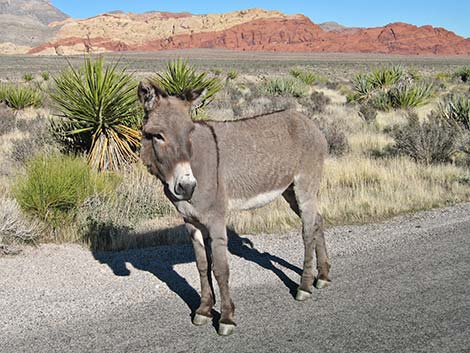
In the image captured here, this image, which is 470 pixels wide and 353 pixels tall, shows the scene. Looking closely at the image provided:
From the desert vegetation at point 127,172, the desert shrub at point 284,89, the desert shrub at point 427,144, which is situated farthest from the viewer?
the desert shrub at point 284,89

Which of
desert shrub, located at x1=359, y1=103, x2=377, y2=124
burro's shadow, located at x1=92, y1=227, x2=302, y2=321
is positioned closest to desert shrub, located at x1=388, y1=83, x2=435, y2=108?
desert shrub, located at x1=359, y1=103, x2=377, y2=124

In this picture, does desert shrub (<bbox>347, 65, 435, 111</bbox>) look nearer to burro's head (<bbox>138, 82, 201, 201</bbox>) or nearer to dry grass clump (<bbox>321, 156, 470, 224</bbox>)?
dry grass clump (<bbox>321, 156, 470, 224</bbox>)

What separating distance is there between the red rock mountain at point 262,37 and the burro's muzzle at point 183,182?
16440 cm

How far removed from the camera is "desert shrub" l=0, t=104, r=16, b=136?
1756cm

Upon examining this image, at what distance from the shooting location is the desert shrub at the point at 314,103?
22.8 m

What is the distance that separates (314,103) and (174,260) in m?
18.6

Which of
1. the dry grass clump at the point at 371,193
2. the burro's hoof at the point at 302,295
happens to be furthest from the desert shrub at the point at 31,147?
the burro's hoof at the point at 302,295

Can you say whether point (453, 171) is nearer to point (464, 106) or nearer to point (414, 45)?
point (464, 106)

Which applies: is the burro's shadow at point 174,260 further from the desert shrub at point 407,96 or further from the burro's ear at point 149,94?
the desert shrub at point 407,96

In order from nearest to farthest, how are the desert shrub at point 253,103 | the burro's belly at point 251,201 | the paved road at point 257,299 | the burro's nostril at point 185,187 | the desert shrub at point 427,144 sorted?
the burro's nostril at point 185,187 < the paved road at point 257,299 < the burro's belly at point 251,201 < the desert shrub at point 427,144 < the desert shrub at point 253,103

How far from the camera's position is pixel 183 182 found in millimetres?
4340

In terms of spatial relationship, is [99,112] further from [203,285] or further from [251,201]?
[203,285]

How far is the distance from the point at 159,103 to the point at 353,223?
5245 mm

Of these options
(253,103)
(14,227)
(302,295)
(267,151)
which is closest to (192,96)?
(267,151)
